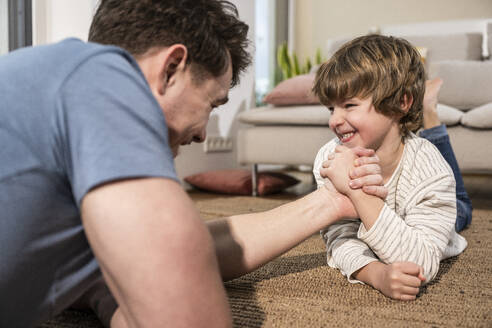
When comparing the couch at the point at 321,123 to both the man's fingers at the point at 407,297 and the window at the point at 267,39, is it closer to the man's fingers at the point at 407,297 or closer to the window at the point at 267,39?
the man's fingers at the point at 407,297

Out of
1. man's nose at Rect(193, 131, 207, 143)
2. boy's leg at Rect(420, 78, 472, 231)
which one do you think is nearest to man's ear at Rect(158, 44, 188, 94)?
man's nose at Rect(193, 131, 207, 143)

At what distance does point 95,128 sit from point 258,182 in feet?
7.16

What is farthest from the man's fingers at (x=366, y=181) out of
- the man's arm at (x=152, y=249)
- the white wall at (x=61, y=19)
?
the white wall at (x=61, y=19)

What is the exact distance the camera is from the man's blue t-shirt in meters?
0.45

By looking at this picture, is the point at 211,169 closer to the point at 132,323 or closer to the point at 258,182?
the point at 258,182

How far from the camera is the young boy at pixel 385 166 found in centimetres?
97

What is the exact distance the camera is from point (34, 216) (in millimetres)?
500

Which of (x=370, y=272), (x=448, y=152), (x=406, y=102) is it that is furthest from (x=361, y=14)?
(x=370, y=272)

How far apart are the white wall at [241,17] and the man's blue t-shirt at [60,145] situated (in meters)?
1.39

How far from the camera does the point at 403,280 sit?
90cm

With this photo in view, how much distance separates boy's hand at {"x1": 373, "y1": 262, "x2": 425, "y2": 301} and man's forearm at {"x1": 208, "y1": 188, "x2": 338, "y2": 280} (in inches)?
6.3

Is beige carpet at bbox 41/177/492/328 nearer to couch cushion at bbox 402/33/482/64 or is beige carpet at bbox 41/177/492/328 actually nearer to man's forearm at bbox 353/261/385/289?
man's forearm at bbox 353/261/385/289

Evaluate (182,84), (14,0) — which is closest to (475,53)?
(14,0)

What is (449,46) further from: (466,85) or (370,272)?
(370,272)
